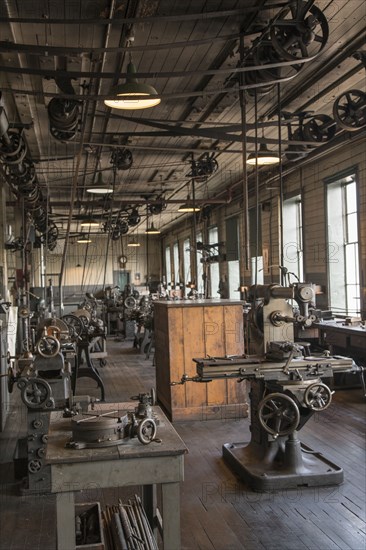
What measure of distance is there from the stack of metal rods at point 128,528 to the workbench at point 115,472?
1.03 ft

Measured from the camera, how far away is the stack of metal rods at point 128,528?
2.18m

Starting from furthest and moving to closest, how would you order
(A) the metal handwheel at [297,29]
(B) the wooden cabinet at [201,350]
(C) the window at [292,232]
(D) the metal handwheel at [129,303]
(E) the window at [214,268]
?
(E) the window at [214,268]
(D) the metal handwheel at [129,303]
(C) the window at [292,232]
(B) the wooden cabinet at [201,350]
(A) the metal handwheel at [297,29]

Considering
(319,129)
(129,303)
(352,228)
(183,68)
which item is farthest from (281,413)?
(129,303)

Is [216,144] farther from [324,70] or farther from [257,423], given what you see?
[257,423]

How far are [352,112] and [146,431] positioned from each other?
3662mm

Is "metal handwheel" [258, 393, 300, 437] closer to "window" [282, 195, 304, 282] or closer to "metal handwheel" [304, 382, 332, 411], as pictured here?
"metal handwheel" [304, 382, 332, 411]

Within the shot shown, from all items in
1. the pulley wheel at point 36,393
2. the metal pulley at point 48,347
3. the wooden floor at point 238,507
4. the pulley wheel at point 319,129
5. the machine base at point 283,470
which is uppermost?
the pulley wheel at point 319,129

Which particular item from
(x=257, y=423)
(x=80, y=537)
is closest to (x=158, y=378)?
(x=257, y=423)

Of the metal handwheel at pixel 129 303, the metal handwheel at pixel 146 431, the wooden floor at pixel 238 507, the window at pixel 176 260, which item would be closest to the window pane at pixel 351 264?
the wooden floor at pixel 238 507

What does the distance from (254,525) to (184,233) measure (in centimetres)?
1346

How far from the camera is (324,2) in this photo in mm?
3750

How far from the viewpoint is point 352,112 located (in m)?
4.79

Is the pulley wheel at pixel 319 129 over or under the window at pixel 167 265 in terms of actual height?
over

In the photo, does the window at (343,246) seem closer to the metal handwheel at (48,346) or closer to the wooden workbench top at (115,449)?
the metal handwheel at (48,346)
